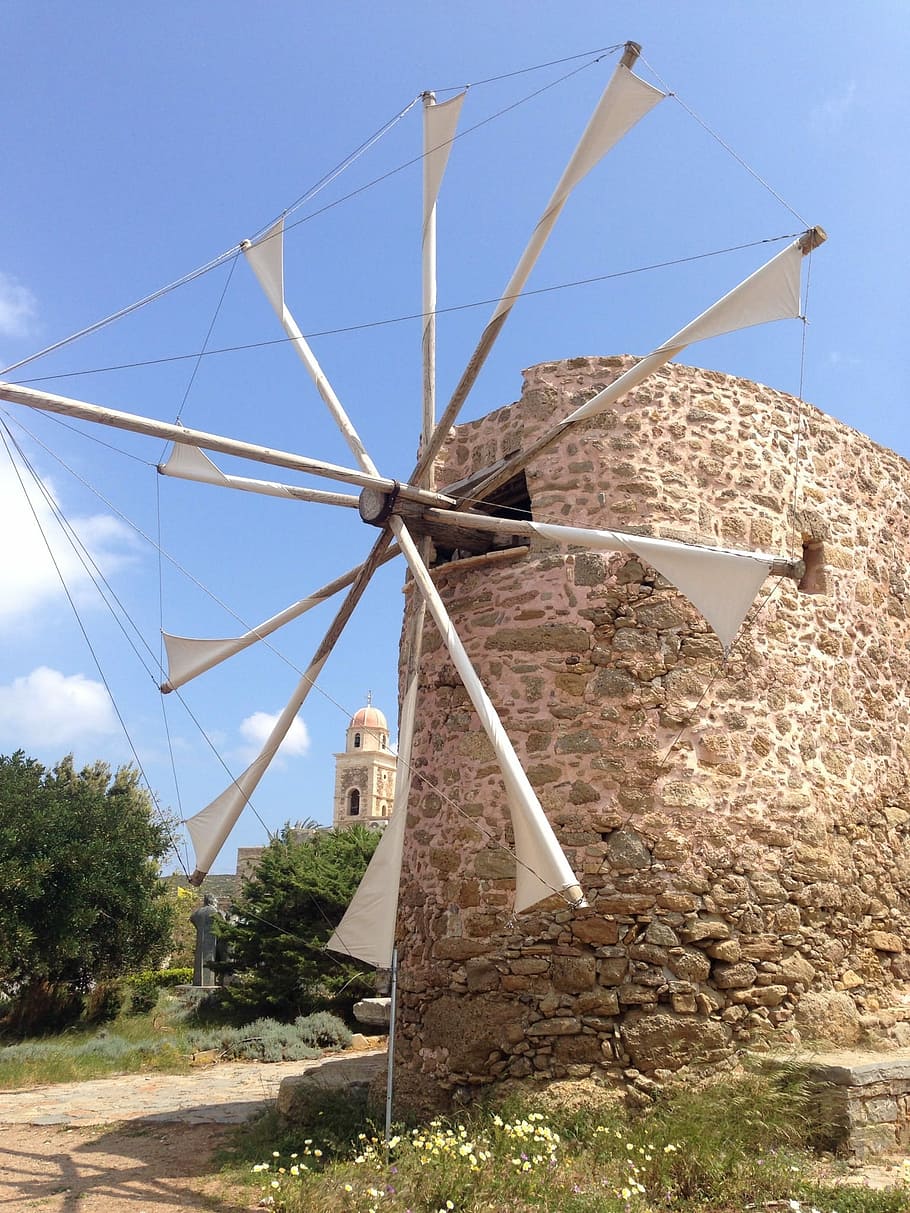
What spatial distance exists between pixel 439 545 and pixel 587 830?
7.62 ft

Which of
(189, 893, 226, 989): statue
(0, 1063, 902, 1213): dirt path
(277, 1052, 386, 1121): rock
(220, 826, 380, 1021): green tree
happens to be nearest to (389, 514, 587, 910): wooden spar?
(0, 1063, 902, 1213): dirt path

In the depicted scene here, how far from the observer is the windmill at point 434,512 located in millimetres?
5270

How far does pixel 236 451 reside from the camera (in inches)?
222

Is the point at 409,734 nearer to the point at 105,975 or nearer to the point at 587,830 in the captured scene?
the point at 587,830

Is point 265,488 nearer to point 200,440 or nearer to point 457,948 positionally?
point 200,440

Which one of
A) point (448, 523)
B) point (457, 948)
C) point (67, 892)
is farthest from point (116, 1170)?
point (67, 892)

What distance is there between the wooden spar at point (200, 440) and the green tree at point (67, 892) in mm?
8668

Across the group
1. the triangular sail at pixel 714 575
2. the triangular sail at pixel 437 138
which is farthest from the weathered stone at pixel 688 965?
the triangular sail at pixel 437 138

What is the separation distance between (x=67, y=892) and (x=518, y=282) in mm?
10465

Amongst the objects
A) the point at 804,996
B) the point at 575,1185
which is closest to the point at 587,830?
the point at 804,996

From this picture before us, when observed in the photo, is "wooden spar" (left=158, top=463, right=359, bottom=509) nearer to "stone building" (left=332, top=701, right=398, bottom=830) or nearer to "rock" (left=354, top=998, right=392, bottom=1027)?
"rock" (left=354, top=998, right=392, bottom=1027)

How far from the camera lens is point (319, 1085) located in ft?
21.4

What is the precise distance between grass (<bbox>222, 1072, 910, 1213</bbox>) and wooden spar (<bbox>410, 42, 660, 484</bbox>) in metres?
4.08

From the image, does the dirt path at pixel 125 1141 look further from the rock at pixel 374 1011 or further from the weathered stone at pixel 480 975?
the weathered stone at pixel 480 975
